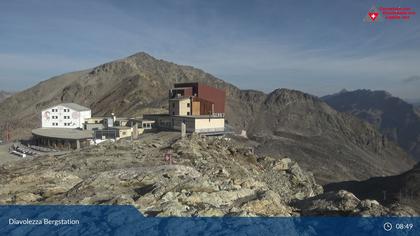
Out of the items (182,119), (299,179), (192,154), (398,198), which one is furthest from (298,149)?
(192,154)

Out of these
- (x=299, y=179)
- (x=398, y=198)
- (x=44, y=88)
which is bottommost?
(x=398, y=198)

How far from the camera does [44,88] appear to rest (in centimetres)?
15838

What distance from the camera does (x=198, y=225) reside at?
41.7 ft

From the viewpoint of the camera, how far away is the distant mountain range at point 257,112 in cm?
11006

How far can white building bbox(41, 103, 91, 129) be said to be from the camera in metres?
69.9

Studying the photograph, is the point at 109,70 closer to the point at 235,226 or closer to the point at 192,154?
the point at 192,154

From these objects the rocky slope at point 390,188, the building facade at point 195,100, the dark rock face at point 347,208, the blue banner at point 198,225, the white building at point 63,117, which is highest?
the building facade at point 195,100

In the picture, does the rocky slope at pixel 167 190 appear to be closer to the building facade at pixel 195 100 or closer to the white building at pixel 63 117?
the building facade at pixel 195 100

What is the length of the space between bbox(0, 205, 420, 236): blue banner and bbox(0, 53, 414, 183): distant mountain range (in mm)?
74772

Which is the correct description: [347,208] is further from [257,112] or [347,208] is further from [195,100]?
[257,112]

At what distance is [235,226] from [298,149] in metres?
105

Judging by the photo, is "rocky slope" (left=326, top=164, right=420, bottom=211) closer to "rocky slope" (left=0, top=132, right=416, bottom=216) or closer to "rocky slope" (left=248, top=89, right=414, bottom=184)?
"rocky slope" (left=248, top=89, right=414, bottom=184)

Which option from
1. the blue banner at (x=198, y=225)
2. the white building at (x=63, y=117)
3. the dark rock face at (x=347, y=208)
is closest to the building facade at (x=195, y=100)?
the white building at (x=63, y=117)

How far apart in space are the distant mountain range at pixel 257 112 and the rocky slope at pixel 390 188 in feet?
27.8
